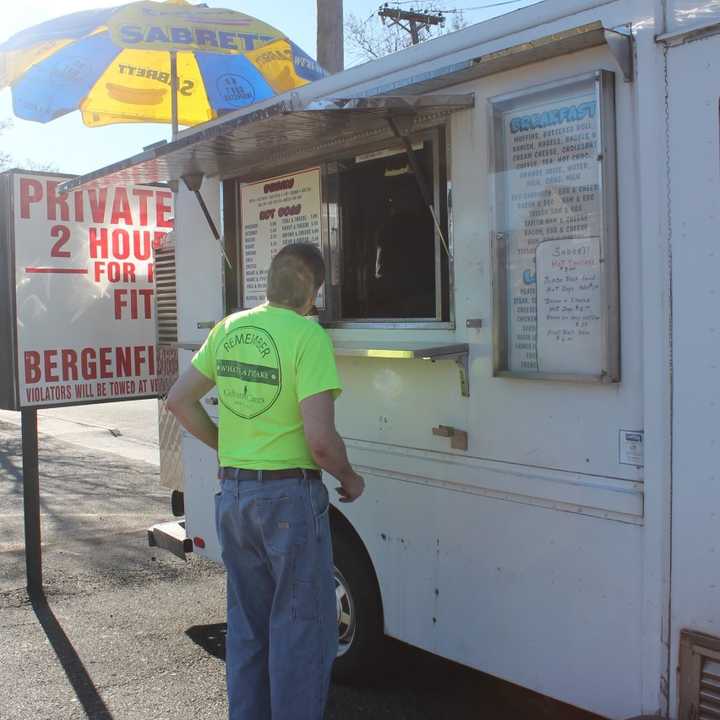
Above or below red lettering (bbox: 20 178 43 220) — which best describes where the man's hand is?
below

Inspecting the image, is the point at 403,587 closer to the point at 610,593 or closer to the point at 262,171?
the point at 610,593

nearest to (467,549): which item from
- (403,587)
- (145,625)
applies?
(403,587)

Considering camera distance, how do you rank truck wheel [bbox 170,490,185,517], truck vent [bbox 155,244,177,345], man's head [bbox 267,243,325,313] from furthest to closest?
truck wheel [bbox 170,490,185,517] → truck vent [bbox 155,244,177,345] → man's head [bbox 267,243,325,313]

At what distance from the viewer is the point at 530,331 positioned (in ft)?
10.3

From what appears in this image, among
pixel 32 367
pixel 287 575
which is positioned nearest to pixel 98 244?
pixel 32 367

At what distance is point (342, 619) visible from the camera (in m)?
4.10

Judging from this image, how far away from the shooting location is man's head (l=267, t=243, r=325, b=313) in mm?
3148

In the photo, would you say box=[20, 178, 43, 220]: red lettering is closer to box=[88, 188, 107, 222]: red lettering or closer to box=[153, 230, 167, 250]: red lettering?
box=[88, 188, 107, 222]: red lettering

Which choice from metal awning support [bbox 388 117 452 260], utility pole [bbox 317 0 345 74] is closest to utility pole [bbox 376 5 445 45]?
utility pole [bbox 317 0 345 74]

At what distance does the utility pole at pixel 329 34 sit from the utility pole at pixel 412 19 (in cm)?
1243

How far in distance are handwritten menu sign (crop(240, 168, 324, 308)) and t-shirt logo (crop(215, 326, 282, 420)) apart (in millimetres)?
1056

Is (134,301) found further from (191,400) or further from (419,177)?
(419,177)

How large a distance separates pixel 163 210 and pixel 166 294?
91cm

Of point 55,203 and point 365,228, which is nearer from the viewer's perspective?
point 365,228
